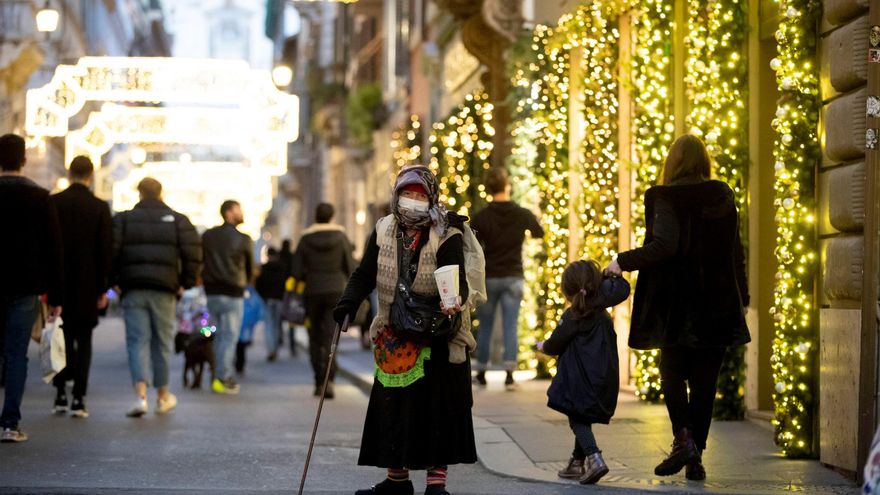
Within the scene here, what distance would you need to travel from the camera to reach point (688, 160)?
896 cm

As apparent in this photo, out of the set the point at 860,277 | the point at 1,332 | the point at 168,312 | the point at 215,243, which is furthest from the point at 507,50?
the point at 860,277

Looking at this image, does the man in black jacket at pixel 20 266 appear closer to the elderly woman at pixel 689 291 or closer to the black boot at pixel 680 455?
the elderly woman at pixel 689 291

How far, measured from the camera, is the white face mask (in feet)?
26.4

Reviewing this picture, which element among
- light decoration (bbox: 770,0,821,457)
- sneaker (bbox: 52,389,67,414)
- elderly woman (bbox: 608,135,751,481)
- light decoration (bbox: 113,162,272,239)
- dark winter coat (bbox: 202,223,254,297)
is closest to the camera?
elderly woman (bbox: 608,135,751,481)

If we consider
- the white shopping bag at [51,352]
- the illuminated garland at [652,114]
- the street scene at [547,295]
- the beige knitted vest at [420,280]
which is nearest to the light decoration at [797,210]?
the street scene at [547,295]

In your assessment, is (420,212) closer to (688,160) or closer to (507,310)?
(688,160)

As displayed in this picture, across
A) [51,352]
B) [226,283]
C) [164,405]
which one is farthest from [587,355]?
[226,283]

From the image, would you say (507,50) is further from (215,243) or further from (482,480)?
(482,480)

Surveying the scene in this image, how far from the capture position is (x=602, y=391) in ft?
28.5

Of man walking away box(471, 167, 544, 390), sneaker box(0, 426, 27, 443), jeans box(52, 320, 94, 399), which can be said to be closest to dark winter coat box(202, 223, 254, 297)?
man walking away box(471, 167, 544, 390)

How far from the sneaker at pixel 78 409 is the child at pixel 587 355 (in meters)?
5.40

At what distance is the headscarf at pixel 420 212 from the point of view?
316 inches

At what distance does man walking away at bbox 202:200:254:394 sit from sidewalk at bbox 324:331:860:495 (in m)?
4.06

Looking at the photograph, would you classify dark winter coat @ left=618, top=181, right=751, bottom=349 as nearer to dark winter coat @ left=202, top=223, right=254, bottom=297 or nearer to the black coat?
the black coat
